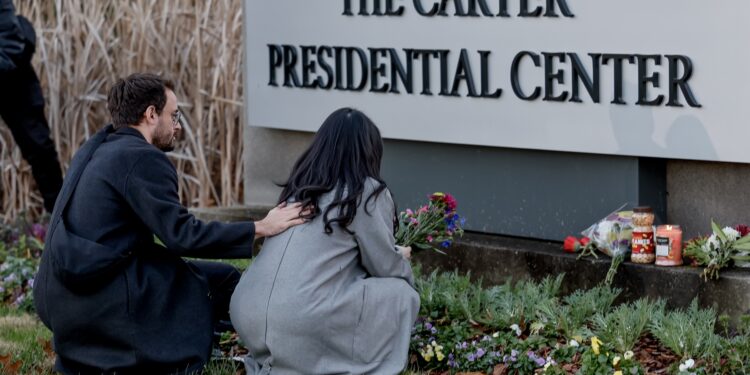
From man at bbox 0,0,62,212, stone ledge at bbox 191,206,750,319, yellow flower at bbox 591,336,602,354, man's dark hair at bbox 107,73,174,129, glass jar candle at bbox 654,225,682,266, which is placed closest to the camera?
yellow flower at bbox 591,336,602,354

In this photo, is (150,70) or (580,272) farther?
(150,70)

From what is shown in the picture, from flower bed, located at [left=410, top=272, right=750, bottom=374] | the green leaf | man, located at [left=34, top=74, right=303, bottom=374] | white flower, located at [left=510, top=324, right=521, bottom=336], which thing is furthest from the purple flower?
the green leaf

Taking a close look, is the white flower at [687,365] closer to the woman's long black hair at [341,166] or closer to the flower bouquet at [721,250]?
the flower bouquet at [721,250]

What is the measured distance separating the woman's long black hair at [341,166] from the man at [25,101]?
381 cm

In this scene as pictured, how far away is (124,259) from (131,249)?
5cm

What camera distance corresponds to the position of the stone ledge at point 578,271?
5785 millimetres

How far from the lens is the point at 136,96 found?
527 cm

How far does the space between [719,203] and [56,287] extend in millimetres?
3058

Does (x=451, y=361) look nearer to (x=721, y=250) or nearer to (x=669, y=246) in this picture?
(x=669, y=246)

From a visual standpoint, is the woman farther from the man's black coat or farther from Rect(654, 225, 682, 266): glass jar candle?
Rect(654, 225, 682, 266): glass jar candle

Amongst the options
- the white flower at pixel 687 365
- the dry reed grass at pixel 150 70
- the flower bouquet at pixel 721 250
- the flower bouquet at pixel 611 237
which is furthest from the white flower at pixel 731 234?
the dry reed grass at pixel 150 70

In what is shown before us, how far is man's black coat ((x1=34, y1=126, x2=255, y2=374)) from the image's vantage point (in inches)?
201

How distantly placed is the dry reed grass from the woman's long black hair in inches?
164

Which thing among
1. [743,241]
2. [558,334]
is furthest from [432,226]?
[743,241]
